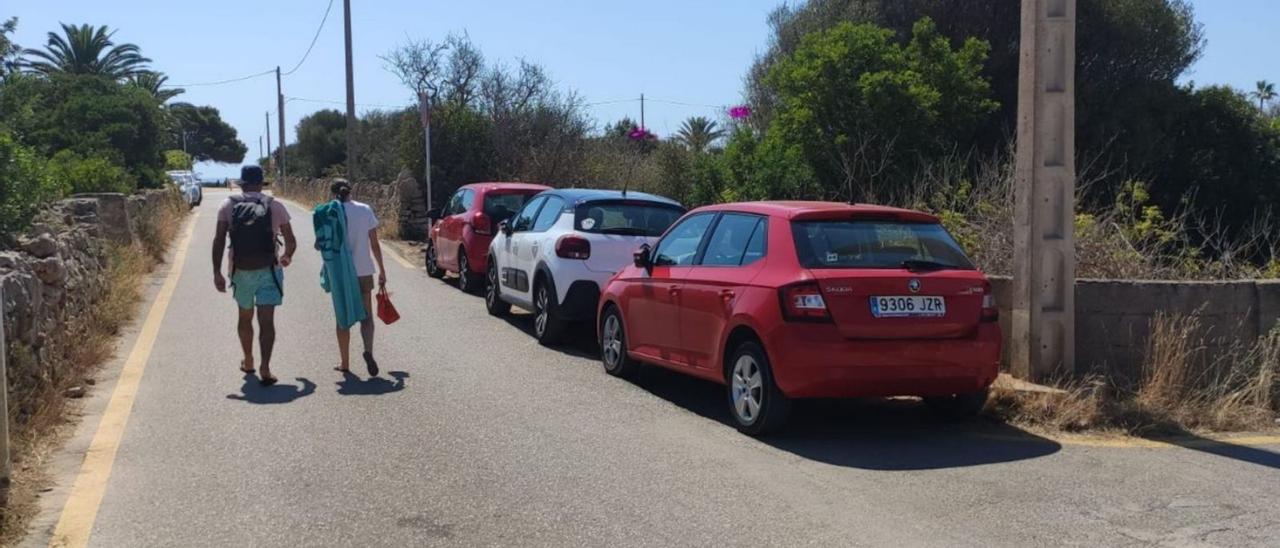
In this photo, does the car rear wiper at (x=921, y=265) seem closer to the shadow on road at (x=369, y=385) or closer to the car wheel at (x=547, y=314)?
the shadow on road at (x=369, y=385)

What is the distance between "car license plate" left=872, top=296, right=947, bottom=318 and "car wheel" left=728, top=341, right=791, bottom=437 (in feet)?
2.53

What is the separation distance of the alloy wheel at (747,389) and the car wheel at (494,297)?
6155mm

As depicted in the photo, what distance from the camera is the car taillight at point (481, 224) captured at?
15.8 m

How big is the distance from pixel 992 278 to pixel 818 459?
3.13 metres

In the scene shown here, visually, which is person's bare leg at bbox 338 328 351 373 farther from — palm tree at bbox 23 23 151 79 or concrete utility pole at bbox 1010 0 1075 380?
palm tree at bbox 23 23 151 79

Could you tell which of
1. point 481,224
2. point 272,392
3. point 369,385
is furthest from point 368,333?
point 481,224

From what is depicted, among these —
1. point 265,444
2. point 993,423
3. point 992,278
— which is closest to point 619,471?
point 265,444

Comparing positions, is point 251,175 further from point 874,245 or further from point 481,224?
point 481,224

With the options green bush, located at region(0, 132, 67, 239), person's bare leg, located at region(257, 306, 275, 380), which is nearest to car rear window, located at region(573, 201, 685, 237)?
person's bare leg, located at region(257, 306, 275, 380)

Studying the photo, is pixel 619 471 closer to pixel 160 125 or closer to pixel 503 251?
pixel 503 251

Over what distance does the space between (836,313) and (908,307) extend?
1.60 ft

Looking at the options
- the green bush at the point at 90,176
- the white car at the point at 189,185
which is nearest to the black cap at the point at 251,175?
the green bush at the point at 90,176

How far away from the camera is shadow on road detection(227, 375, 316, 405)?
29.9 ft

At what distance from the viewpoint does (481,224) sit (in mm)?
15867
